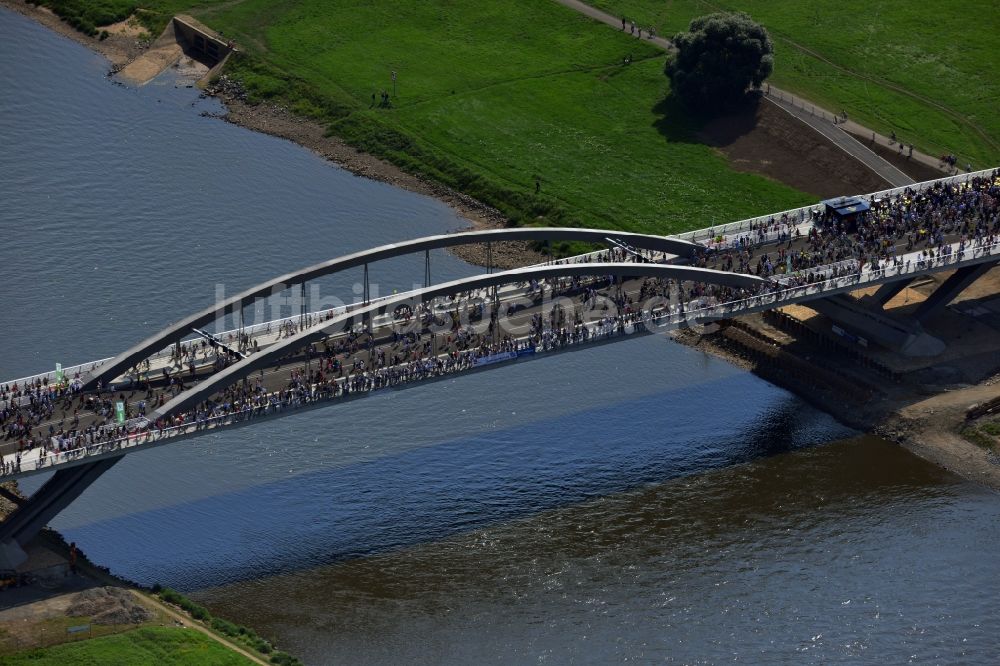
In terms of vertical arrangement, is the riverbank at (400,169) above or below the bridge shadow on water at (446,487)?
above

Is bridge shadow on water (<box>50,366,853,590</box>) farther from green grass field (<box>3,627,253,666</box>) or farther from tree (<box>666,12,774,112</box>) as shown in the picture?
tree (<box>666,12,774,112</box>)

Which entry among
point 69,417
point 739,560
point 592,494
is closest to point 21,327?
point 69,417

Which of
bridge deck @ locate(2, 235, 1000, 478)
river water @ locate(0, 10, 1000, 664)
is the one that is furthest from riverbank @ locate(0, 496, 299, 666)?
bridge deck @ locate(2, 235, 1000, 478)

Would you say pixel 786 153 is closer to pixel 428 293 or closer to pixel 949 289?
pixel 949 289

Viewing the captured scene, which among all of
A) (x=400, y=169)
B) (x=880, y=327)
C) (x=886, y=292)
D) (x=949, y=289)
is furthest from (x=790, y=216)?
(x=400, y=169)

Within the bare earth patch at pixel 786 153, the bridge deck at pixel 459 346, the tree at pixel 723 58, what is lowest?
the bridge deck at pixel 459 346

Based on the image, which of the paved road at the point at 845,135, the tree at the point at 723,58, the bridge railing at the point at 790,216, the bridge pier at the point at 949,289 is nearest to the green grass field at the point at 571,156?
the tree at the point at 723,58

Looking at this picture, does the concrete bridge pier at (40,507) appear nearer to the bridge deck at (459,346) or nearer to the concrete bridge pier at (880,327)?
the bridge deck at (459,346)

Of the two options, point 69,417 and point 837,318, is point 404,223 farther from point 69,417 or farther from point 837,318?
point 69,417
